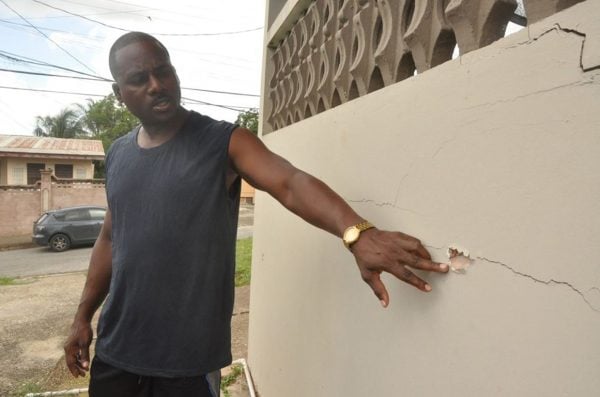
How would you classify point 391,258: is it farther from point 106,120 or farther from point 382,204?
point 106,120

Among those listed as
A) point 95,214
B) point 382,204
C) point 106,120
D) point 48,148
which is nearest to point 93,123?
point 106,120

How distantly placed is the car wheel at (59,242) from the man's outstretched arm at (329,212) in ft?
44.2

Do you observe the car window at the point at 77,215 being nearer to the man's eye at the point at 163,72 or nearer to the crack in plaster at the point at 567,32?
the man's eye at the point at 163,72

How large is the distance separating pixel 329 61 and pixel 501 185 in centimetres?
124

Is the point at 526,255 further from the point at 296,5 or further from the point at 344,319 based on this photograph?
the point at 296,5

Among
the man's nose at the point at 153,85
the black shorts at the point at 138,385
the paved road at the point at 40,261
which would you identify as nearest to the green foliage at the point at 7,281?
the paved road at the point at 40,261

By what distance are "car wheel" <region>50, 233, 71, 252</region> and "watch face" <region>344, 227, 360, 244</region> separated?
45.7 ft

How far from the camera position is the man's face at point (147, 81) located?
4.92ft

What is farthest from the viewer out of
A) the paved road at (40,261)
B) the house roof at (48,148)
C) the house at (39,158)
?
the house at (39,158)

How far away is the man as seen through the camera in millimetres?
1436

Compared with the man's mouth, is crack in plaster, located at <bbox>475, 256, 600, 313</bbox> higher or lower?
lower

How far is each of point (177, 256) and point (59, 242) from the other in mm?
13427

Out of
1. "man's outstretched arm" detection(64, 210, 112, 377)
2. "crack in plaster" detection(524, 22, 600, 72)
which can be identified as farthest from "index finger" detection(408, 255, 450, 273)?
"man's outstretched arm" detection(64, 210, 112, 377)

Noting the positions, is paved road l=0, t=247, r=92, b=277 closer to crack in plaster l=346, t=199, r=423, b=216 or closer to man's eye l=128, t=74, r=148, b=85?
man's eye l=128, t=74, r=148, b=85
